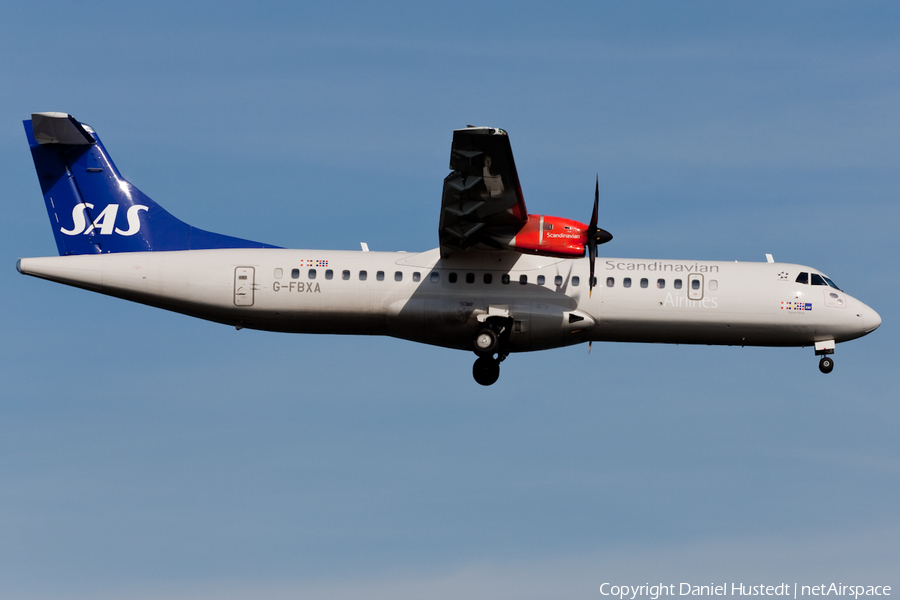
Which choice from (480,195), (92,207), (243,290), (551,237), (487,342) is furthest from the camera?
(92,207)

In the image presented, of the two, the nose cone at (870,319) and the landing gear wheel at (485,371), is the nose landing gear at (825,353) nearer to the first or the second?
the nose cone at (870,319)

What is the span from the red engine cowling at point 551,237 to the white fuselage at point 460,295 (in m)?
1.33

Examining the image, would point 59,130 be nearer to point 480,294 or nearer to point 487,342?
point 480,294

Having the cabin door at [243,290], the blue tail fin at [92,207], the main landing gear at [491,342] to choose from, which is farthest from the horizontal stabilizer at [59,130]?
the main landing gear at [491,342]

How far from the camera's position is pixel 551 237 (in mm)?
24391

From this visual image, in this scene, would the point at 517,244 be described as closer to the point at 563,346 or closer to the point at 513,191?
the point at 513,191

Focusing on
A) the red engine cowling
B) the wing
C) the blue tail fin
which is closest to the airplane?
the wing

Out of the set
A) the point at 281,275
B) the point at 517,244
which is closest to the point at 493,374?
the point at 517,244

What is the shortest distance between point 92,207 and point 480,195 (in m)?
10.5

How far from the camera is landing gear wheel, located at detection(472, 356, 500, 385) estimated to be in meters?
26.3

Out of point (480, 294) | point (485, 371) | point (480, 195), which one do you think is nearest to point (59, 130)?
point (480, 195)

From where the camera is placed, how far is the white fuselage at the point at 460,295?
25.5 metres

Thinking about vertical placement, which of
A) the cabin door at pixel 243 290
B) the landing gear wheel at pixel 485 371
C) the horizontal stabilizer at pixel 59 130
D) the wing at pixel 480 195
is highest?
the horizontal stabilizer at pixel 59 130

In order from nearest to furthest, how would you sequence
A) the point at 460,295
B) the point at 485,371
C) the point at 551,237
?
the point at 551,237 < the point at 460,295 < the point at 485,371
